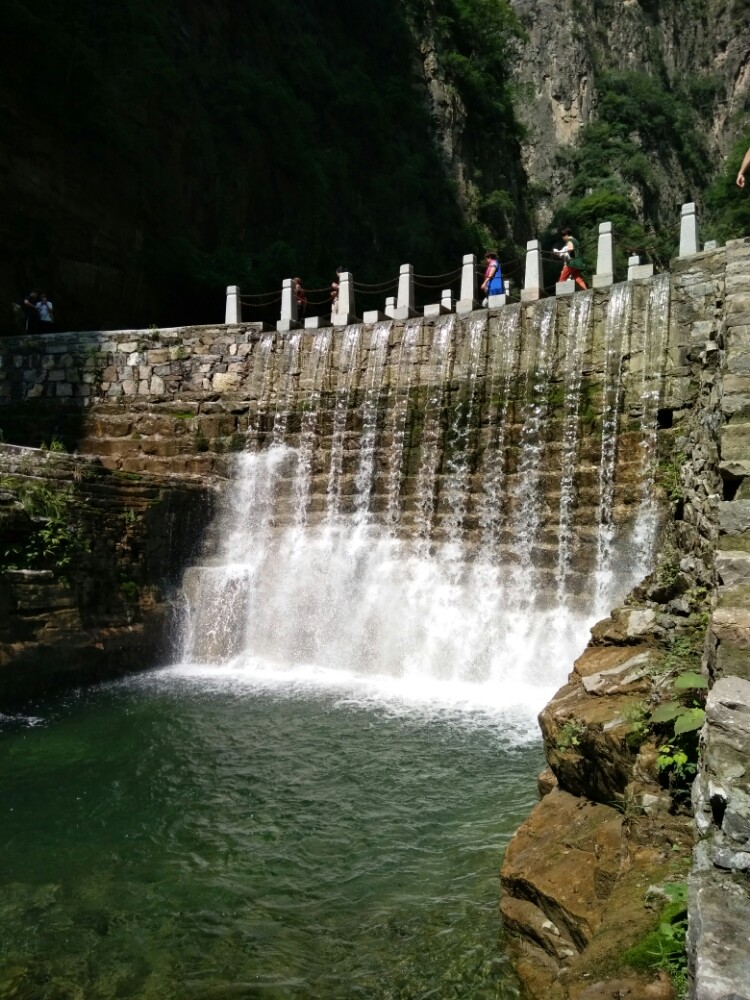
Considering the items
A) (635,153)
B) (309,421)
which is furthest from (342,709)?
(635,153)

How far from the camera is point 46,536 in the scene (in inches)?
454

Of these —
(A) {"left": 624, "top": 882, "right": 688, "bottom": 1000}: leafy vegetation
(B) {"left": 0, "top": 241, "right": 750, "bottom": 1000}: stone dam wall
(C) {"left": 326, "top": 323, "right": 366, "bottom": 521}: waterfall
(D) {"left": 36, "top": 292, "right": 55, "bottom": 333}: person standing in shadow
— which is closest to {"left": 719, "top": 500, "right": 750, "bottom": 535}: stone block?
(B) {"left": 0, "top": 241, "right": 750, "bottom": 1000}: stone dam wall

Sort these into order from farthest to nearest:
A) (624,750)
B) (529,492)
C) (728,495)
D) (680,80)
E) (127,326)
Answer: (680,80) → (127,326) → (529,492) → (728,495) → (624,750)

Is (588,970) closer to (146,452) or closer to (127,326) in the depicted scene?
(146,452)

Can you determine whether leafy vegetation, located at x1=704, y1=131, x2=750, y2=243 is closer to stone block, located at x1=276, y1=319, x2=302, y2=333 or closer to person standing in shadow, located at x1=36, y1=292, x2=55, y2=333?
stone block, located at x1=276, y1=319, x2=302, y2=333

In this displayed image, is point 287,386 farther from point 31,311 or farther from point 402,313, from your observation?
point 31,311

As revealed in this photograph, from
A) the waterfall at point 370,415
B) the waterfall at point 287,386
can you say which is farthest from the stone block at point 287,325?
the waterfall at point 370,415

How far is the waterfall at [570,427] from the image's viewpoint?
39.8ft

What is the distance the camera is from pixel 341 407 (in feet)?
50.9

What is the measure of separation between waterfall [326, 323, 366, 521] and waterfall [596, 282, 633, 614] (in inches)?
172

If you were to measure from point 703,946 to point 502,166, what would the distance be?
1595 inches

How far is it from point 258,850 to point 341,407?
1038 cm

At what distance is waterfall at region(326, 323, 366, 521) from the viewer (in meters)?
14.8

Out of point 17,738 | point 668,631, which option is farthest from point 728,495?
point 17,738
